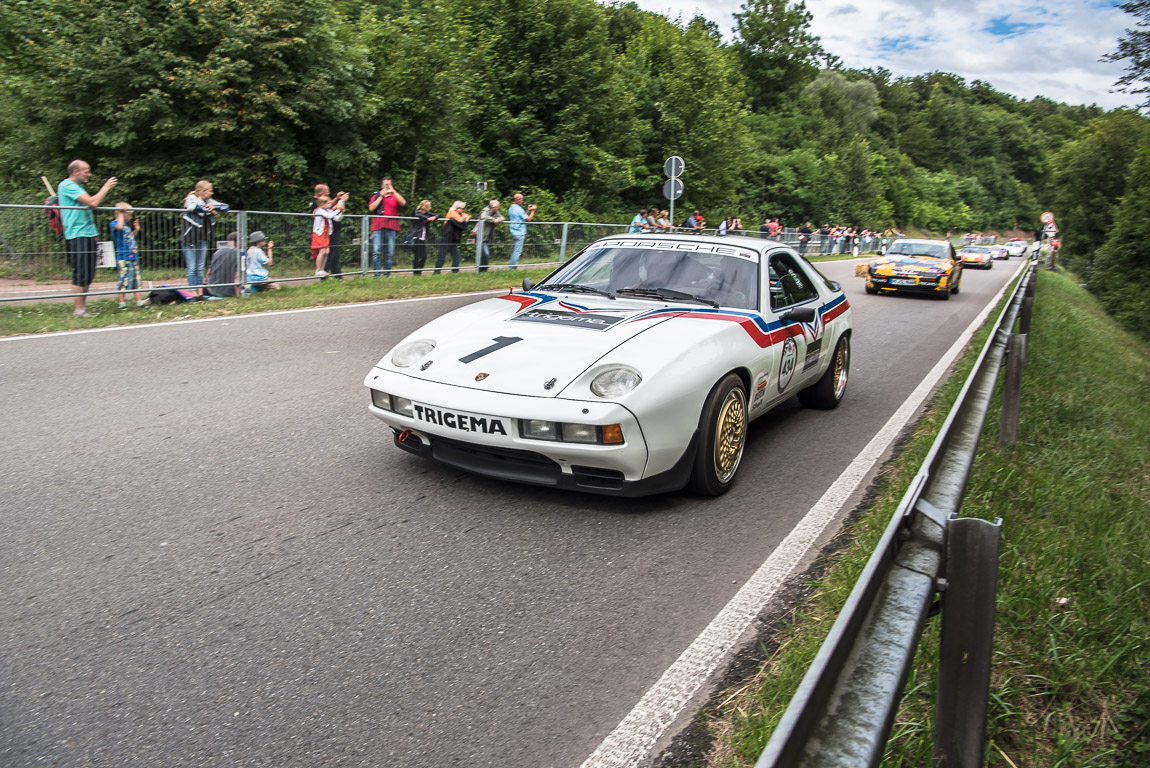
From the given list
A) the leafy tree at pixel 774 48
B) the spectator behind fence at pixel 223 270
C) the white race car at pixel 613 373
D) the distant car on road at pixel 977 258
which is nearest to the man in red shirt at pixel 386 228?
the spectator behind fence at pixel 223 270

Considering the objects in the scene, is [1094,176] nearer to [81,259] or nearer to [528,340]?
[81,259]

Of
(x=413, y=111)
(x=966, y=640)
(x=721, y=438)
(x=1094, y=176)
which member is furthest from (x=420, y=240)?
(x=1094, y=176)

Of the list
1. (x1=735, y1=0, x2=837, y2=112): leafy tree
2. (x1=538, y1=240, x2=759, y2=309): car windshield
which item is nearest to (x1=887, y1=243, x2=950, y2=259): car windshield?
(x1=538, y1=240, x2=759, y2=309): car windshield

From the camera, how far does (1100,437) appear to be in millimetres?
6410

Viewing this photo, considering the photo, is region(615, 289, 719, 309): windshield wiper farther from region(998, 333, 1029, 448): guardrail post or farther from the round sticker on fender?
region(998, 333, 1029, 448): guardrail post

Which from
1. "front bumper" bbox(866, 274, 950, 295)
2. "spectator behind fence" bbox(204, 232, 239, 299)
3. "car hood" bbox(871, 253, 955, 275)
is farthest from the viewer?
"car hood" bbox(871, 253, 955, 275)

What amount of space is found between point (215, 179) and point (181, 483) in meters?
16.2

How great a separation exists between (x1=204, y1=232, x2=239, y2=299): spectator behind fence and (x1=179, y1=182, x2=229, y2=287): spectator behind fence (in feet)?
0.44

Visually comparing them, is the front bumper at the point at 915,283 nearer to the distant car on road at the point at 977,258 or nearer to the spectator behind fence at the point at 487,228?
the spectator behind fence at the point at 487,228

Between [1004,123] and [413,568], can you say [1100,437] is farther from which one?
[1004,123]

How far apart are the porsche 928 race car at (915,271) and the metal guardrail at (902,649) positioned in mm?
18653

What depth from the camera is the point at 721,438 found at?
15.1 feet

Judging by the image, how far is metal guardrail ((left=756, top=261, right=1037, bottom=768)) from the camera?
130cm

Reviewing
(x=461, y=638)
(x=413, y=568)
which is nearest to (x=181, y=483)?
(x=413, y=568)
